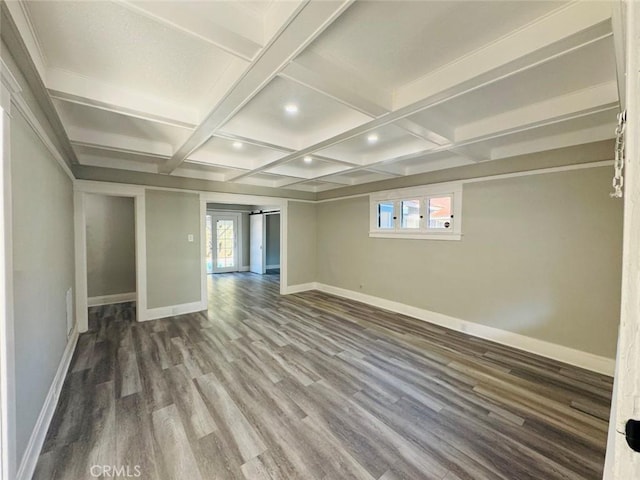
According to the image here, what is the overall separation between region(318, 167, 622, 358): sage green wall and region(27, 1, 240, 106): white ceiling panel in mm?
3547

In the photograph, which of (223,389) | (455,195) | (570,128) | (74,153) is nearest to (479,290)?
(455,195)

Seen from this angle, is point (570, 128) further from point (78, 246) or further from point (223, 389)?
point (78, 246)

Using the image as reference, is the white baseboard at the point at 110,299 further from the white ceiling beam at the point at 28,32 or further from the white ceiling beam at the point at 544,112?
the white ceiling beam at the point at 544,112

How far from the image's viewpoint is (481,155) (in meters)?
3.42

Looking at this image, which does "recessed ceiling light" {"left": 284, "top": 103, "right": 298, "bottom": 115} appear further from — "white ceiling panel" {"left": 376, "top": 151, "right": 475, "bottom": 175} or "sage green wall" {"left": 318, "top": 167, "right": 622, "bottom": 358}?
"sage green wall" {"left": 318, "top": 167, "right": 622, "bottom": 358}

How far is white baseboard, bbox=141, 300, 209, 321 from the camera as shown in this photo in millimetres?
4339

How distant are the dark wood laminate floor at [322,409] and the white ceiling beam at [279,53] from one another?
2.43m

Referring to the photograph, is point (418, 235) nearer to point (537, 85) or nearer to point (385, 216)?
point (385, 216)

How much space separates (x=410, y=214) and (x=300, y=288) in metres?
3.08

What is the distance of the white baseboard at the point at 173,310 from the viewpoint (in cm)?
434

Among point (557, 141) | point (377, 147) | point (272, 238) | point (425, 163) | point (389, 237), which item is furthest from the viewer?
point (272, 238)

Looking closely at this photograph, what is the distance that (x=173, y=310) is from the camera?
4.57 metres

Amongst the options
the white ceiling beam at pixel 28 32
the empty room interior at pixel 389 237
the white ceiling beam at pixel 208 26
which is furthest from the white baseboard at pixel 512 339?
the white ceiling beam at pixel 28 32

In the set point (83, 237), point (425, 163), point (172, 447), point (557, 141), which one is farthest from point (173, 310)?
point (557, 141)
